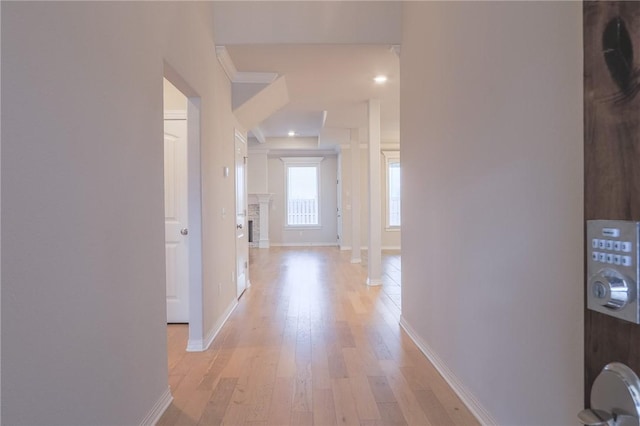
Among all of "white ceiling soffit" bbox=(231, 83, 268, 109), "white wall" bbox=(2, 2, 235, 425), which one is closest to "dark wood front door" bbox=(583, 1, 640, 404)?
"white wall" bbox=(2, 2, 235, 425)

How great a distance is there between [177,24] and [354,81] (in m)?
2.43

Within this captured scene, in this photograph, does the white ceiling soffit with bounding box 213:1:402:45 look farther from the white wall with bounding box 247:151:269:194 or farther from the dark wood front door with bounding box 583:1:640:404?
the white wall with bounding box 247:151:269:194

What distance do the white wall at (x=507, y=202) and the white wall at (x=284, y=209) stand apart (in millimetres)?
7830

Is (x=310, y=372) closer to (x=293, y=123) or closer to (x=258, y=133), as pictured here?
(x=293, y=123)

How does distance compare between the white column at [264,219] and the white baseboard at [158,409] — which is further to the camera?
the white column at [264,219]

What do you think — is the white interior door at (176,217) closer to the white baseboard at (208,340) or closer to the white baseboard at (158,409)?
the white baseboard at (208,340)

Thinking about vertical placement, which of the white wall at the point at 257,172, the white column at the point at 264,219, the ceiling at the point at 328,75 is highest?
the ceiling at the point at 328,75

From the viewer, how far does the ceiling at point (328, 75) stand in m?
3.43

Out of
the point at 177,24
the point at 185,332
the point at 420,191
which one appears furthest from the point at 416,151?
the point at 185,332

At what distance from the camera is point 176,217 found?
3352 millimetres

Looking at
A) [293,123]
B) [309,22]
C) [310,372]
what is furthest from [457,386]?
[293,123]

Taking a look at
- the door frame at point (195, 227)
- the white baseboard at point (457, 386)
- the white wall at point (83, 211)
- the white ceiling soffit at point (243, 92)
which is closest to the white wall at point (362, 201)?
the white ceiling soffit at point (243, 92)

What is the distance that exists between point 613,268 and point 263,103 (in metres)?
4.26

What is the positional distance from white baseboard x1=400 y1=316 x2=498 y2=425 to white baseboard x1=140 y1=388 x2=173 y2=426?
1.65 metres
